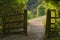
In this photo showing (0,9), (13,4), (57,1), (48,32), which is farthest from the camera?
(13,4)

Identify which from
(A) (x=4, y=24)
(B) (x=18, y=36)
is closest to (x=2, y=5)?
(A) (x=4, y=24)

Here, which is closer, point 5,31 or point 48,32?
point 48,32

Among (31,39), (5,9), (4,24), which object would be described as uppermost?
(5,9)

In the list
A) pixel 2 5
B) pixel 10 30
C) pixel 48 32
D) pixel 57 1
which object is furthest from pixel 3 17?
pixel 57 1

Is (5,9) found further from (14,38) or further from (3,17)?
(14,38)

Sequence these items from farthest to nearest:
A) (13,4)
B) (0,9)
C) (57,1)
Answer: (13,4), (0,9), (57,1)

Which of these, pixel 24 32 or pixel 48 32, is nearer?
pixel 48 32

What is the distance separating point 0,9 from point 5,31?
1882 millimetres

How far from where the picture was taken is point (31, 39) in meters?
9.83

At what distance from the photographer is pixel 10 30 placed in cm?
1090

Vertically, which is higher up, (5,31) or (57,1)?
(57,1)

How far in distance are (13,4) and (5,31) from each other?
2.80 metres

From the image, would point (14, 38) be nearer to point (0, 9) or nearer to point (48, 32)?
point (48, 32)

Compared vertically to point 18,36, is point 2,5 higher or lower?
higher
